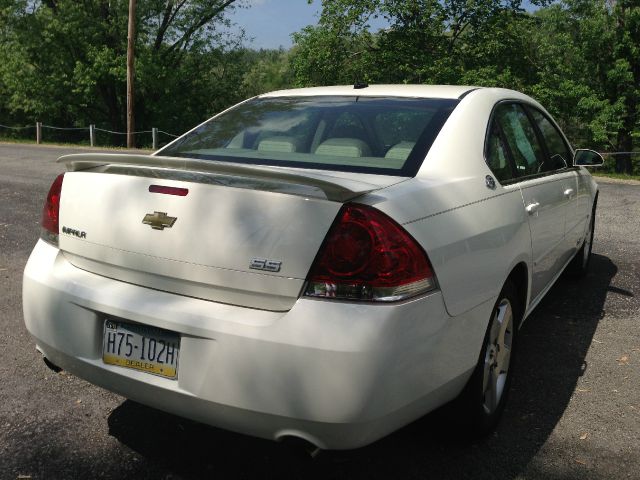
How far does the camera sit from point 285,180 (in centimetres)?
207

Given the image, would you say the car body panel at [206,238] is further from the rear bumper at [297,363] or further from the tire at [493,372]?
the tire at [493,372]

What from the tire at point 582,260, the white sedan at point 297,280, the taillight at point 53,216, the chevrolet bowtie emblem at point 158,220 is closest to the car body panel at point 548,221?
the white sedan at point 297,280

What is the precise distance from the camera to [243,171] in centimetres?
216

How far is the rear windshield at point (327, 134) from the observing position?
8.74ft

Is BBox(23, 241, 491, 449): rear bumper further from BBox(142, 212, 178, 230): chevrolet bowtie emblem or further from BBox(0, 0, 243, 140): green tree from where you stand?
BBox(0, 0, 243, 140): green tree

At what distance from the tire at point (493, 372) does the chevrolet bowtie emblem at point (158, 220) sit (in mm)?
1357

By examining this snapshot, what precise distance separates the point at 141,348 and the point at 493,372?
1556mm

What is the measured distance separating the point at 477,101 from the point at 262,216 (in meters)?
1.56

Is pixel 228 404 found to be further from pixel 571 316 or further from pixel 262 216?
pixel 571 316

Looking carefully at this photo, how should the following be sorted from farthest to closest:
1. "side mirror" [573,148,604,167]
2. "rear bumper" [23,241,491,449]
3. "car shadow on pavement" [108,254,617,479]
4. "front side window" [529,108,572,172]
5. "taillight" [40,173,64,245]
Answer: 1. "side mirror" [573,148,604,167]
2. "front side window" [529,108,572,172]
3. "taillight" [40,173,64,245]
4. "car shadow on pavement" [108,254,617,479]
5. "rear bumper" [23,241,491,449]

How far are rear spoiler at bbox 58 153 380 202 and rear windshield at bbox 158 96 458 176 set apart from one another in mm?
326

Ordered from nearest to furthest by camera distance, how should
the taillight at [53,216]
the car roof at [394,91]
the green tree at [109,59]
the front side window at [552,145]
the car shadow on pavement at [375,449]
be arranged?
the car shadow on pavement at [375,449], the taillight at [53,216], the car roof at [394,91], the front side window at [552,145], the green tree at [109,59]

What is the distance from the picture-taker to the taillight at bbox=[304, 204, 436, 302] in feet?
6.52

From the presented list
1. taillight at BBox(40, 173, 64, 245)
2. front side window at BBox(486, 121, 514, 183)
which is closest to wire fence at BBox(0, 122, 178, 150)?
taillight at BBox(40, 173, 64, 245)
